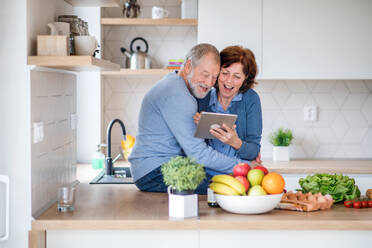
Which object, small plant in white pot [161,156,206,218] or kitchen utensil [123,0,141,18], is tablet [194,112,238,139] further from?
kitchen utensil [123,0,141,18]

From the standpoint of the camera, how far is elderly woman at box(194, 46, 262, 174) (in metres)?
2.69

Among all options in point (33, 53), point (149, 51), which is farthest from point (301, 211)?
point (149, 51)

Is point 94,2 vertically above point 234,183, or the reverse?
point 94,2

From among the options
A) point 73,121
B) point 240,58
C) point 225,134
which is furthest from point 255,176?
point 73,121

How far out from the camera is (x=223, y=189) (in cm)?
198

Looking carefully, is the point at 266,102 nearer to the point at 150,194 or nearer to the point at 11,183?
the point at 150,194

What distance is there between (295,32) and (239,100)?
1.23m

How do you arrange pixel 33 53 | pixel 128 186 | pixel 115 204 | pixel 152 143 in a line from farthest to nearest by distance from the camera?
pixel 128 186 < pixel 152 143 < pixel 115 204 < pixel 33 53

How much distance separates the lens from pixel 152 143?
239cm

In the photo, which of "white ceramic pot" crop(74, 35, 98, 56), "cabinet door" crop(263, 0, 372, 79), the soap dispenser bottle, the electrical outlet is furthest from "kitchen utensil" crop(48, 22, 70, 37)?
the electrical outlet

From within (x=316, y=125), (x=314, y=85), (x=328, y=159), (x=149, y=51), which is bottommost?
(x=328, y=159)

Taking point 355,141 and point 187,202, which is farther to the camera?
point 355,141

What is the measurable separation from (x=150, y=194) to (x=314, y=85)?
2303mm

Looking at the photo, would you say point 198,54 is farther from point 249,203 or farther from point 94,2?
point 249,203
